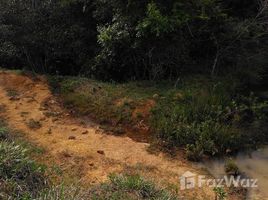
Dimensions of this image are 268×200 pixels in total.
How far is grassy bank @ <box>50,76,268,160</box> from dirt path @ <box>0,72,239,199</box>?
461 millimetres

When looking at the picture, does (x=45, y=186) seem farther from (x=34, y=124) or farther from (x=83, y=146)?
(x=34, y=124)

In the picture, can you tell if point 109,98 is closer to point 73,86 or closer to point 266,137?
point 73,86

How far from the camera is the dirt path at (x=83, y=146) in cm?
677

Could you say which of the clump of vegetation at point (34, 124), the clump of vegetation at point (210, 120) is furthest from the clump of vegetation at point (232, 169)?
the clump of vegetation at point (34, 124)

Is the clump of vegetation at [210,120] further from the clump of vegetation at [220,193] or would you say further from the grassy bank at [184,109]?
the clump of vegetation at [220,193]

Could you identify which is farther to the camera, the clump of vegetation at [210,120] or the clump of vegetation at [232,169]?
the clump of vegetation at [210,120]

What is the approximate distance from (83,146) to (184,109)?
2216 millimetres

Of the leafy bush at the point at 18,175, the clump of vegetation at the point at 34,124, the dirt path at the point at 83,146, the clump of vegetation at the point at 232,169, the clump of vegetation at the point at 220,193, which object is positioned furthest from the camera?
the clump of vegetation at the point at 34,124

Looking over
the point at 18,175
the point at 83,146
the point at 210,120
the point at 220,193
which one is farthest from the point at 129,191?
the point at 210,120

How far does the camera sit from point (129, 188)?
5715 mm

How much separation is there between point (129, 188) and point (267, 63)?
6036 mm

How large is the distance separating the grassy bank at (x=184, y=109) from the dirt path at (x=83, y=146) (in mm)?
461

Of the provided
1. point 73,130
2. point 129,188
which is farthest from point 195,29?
point 129,188

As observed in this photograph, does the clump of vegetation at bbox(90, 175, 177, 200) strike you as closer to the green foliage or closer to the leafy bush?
the leafy bush
